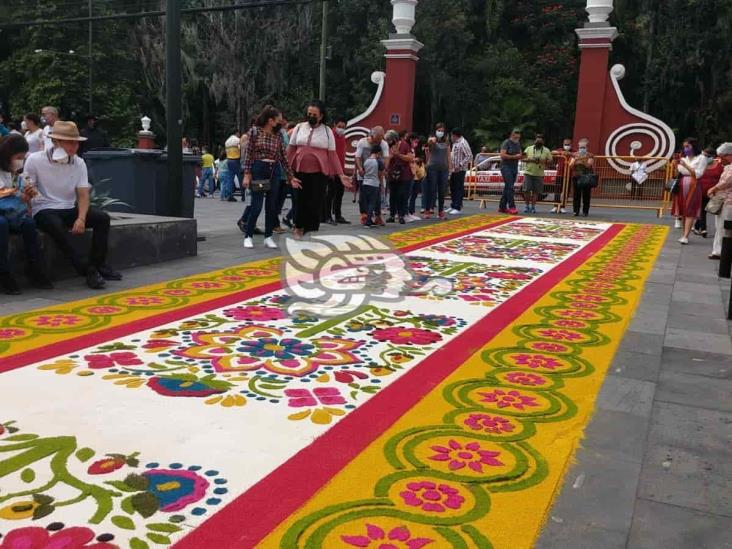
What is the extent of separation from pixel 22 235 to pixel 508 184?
980 centimetres

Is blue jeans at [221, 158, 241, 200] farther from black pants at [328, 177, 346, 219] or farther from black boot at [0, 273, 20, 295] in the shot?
black boot at [0, 273, 20, 295]

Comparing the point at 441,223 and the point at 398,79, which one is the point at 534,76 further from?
the point at 441,223

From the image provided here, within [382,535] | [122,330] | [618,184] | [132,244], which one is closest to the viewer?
[382,535]

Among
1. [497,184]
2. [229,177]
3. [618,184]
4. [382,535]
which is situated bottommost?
[382,535]

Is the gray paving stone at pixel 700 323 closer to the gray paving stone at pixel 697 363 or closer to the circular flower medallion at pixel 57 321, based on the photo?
the gray paving stone at pixel 697 363

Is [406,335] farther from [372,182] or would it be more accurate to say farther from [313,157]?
[372,182]

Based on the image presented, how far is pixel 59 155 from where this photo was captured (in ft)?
17.4

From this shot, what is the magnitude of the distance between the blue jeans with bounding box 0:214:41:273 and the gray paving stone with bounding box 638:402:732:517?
14.0 ft

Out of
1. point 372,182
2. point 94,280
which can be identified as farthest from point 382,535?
point 372,182

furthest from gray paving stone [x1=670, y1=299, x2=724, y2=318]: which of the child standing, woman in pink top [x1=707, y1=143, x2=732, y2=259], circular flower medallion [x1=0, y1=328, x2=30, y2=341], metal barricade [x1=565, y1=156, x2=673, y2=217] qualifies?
metal barricade [x1=565, y1=156, x2=673, y2=217]

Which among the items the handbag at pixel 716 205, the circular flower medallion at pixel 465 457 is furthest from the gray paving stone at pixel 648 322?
the handbag at pixel 716 205

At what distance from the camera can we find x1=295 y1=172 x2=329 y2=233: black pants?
798 cm

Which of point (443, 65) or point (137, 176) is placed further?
point (443, 65)

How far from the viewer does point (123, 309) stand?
185 inches
